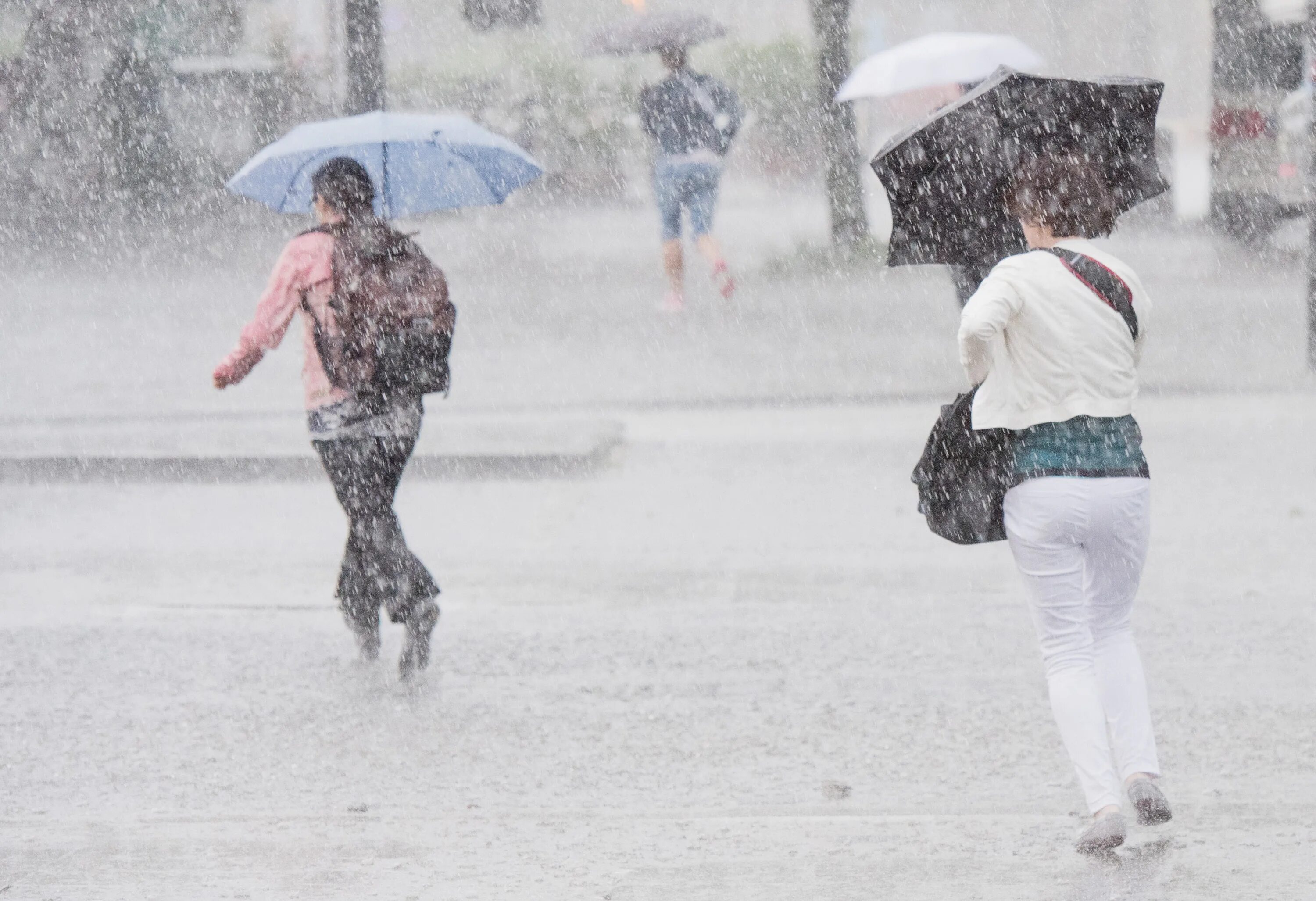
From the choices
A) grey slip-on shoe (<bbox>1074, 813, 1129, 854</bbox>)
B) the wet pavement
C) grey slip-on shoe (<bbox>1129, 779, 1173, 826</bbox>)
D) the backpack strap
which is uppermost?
the backpack strap

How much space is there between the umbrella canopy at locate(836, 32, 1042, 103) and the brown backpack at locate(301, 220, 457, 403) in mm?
3504

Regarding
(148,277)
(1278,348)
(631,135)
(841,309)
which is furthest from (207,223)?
(1278,348)

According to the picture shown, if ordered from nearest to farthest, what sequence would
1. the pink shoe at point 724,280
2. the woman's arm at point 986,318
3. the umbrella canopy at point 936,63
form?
the woman's arm at point 986,318 < the umbrella canopy at point 936,63 < the pink shoe at point 724,280

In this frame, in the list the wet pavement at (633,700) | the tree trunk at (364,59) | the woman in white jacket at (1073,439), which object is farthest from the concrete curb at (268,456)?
the tree trunk at (364,59)

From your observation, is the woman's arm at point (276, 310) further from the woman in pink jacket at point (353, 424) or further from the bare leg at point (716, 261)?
the bare leg at point (716, 261)

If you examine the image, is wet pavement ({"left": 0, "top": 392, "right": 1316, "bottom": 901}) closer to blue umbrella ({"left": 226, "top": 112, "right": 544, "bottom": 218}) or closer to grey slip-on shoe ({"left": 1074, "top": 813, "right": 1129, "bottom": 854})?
grey slip-on shoe ({"left": 1074, "top": 813, "right": 1129, "bottom": 854})

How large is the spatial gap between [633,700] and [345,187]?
1.78m

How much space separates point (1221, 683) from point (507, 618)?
96.6 inches

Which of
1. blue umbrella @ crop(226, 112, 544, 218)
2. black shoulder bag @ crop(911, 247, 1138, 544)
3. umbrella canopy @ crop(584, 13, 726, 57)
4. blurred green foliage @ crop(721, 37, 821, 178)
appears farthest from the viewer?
blurred green foliage @ crop(721, 37, 821, 178)

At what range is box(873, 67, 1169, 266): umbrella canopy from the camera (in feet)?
13.4

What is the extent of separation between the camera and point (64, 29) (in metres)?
21.1

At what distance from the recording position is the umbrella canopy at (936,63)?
871 centimetres

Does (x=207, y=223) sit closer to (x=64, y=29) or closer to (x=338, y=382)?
(x=64, y=29)

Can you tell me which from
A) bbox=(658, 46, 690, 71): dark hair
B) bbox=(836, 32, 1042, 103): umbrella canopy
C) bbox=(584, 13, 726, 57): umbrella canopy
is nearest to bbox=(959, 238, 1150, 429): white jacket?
bbox=(836, 32, 1042, 103): umbrella canopy
